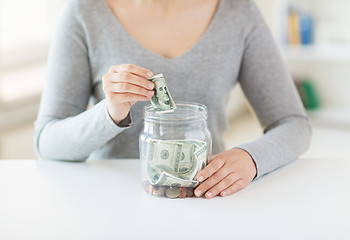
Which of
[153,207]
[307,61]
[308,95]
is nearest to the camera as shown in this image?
[153,207]

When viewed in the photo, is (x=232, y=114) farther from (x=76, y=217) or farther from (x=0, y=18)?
(x=76, y=217)

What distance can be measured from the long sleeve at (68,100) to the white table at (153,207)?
64mm

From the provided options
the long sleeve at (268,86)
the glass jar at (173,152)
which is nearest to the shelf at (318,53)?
the long sleeve at (268,86)

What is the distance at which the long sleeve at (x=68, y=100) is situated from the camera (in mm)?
1261

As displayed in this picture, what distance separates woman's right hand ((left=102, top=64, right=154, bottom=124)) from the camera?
1.05 meters

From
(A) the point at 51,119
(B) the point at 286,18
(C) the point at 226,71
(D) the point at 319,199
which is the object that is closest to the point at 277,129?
(C) the point at 226,71

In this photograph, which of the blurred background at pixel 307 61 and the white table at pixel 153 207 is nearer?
the white table at pixel 153 207

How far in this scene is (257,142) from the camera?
4.19ft

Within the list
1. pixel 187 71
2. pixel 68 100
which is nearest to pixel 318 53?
pixel 187 71

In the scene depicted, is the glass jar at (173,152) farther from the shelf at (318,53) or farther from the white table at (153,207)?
the shelf at (318,53)

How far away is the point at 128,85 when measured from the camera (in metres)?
1.06

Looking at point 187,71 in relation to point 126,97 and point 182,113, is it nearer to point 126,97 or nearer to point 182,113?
point 182,113

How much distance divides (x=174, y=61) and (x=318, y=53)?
262 centimetres

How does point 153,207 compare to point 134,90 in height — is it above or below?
below
